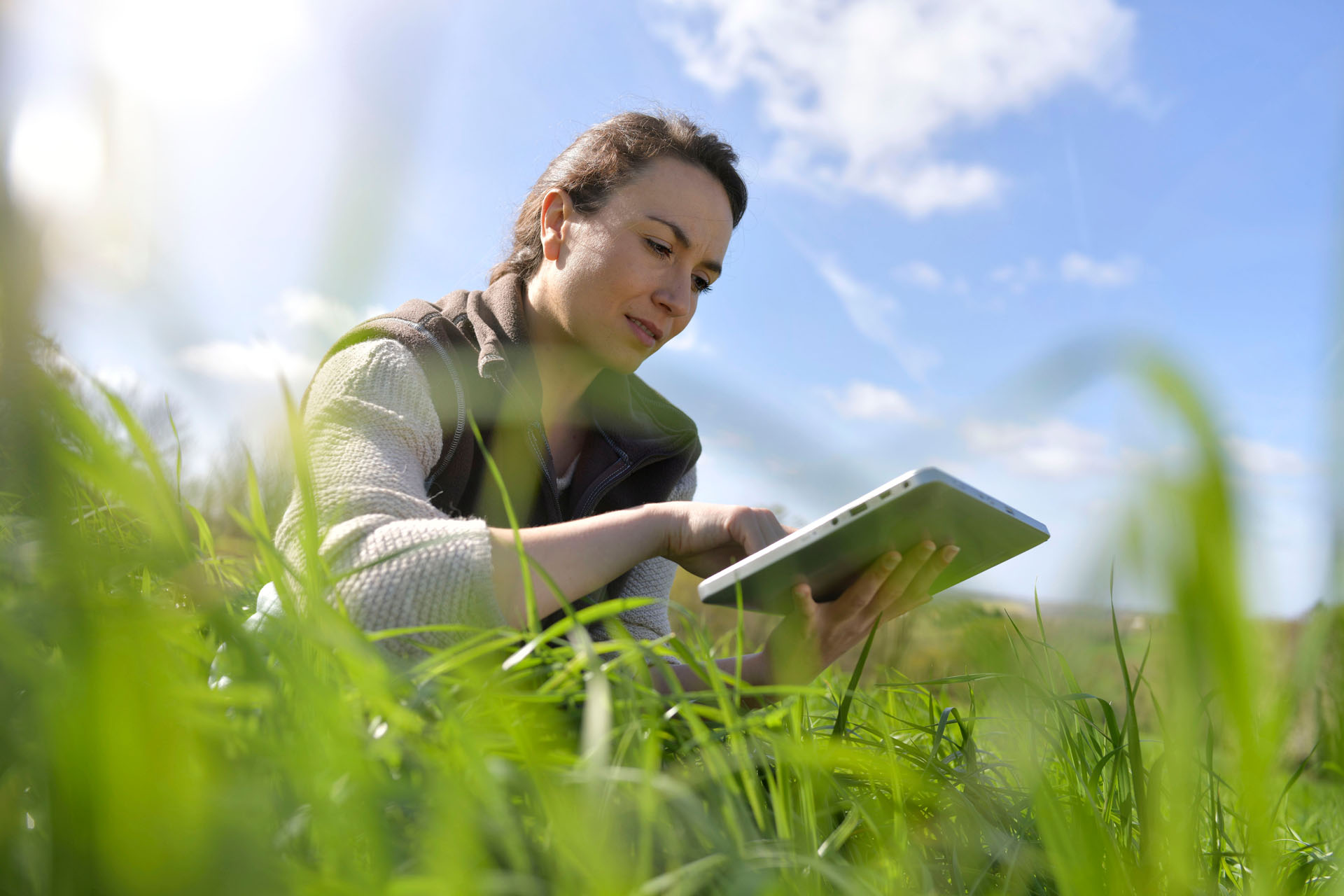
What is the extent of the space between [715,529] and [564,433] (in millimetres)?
1037

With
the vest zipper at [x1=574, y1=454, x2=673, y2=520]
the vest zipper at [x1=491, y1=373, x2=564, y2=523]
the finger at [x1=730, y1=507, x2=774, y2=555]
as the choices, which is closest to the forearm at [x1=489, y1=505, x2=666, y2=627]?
the finger at [x1=730, y1=507, x2=774, y2=555]

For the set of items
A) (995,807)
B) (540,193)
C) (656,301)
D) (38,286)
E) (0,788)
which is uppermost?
(540,193)

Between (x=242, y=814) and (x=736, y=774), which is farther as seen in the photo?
(x=736, y=774)

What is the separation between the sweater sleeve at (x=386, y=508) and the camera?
1.12 m

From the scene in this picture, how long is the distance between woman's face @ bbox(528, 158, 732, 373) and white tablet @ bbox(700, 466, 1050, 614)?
0.91 meters

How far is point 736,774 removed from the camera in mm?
823

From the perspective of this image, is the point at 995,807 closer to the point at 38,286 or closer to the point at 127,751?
the point at 127,751

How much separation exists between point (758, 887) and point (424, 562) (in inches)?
30.9

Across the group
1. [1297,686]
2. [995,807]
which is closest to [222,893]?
[1297,686]

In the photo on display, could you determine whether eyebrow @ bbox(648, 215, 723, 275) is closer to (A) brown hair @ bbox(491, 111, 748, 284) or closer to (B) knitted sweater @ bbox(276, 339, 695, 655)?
(A) brown hair @ bbox(491, 111, 748, 284)

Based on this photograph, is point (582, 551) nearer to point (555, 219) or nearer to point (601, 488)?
point (601, 488)

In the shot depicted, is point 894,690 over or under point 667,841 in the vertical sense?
over

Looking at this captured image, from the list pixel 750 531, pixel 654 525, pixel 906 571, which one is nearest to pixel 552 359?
pixel 654 525

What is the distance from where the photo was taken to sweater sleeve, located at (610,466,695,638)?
221 cm
